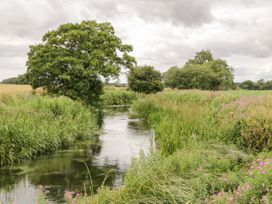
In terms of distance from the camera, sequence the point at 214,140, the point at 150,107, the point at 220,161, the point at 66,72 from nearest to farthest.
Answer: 1. the point at 220,161
2. the point at 214,140
3. the point at 66,72
4. the point at 150,107

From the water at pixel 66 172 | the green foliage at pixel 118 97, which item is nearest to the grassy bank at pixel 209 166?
the water at pixel 66 172

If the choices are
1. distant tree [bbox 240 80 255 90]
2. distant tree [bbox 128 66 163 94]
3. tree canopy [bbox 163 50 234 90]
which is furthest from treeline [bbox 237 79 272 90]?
distant tree [bbox 128 66 163 94]

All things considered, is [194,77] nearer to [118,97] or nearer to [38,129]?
[118,97]

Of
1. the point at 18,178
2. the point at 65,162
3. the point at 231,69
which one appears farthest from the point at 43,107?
the point at 231,69

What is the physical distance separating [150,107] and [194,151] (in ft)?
49.5

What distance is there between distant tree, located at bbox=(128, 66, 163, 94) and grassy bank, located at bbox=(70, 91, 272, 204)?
35613mm

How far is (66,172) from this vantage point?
8.80m

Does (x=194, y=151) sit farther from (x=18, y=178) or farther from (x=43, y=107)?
(x=43, y=107)

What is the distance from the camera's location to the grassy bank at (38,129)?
9740mm

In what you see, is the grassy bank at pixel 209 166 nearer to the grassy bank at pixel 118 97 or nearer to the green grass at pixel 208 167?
the green grass at pixel 208 167

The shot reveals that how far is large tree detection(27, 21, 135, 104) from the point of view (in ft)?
66.1

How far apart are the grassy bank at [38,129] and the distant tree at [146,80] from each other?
104 feet

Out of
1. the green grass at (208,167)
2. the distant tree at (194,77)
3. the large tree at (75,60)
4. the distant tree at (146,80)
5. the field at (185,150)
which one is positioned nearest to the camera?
the green grass at (208,167)

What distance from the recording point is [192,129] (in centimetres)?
1020
